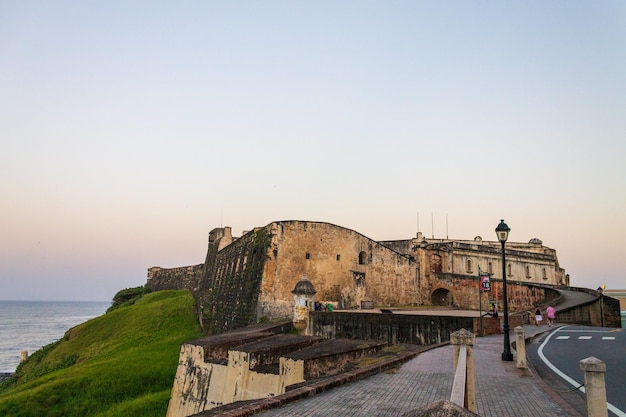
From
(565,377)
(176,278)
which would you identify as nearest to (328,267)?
(565,377)

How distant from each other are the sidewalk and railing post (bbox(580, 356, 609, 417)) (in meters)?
2.29

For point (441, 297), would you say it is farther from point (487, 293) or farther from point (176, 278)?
point (176, 278)

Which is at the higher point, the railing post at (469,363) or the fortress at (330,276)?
the fortress at (330,276)

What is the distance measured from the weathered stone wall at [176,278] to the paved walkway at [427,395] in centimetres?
3693

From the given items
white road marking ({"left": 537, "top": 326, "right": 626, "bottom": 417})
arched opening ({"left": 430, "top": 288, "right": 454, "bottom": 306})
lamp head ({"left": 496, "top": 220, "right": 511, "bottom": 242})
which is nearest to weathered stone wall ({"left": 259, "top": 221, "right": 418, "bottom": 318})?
arched opening ({"left": 430, "top": 288, "right": 454, "bottom": 306})

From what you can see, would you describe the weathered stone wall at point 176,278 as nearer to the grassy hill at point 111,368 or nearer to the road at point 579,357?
the grassy hill at point 111,368

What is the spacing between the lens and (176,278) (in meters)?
55.8

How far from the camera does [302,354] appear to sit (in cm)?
1208

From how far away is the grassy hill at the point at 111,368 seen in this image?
59.2 feet

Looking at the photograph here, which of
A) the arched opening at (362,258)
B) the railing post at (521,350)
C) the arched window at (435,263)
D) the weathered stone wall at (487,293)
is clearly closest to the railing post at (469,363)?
the railing post at (521,350)

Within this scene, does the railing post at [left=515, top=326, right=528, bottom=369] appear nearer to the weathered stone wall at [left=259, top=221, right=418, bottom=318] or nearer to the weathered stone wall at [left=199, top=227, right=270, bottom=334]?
the weathered stone wall at [left=259, top=221, right=418, bottom=318]

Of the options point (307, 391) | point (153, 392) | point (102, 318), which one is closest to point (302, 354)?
point (307, 391)

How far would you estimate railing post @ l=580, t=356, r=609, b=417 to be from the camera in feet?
14.5

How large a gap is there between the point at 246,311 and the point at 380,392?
17520mm
